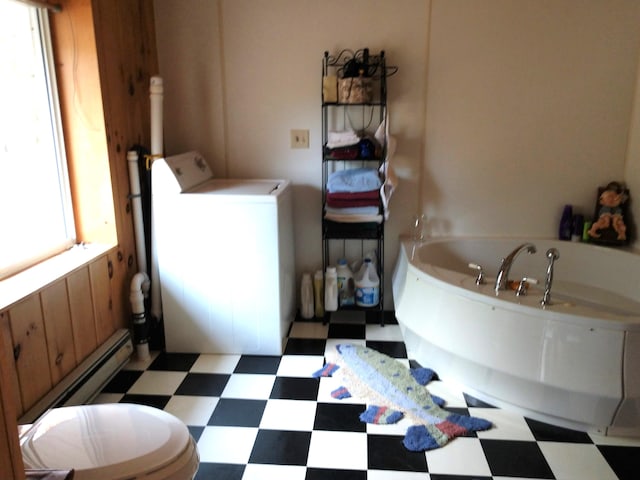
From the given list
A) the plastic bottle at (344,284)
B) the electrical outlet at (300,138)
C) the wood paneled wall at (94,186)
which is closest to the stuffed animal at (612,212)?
the plastic bottle at (344,284)

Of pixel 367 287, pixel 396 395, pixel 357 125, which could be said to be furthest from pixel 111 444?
pixel 357 125

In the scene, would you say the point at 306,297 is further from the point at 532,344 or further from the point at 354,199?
the point at 532,344

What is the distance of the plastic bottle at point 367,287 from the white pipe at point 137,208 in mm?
A: 1218

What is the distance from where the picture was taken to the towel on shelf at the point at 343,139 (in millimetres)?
2830

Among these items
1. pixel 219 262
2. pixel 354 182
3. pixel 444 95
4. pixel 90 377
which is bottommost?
pixel 90 377

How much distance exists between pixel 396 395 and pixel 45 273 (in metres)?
1.58

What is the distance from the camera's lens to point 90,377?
2221 millimetres

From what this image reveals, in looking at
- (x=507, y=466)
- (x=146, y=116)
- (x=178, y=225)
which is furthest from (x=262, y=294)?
(x=507, y=466)

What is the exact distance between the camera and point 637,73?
9.21ft

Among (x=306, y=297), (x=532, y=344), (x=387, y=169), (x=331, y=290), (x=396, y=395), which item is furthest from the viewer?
(x=306, y=297)

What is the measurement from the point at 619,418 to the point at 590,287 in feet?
A: 3.63

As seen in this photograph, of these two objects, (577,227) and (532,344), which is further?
(577,227)

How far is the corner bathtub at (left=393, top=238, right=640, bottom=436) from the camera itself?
1.92 m

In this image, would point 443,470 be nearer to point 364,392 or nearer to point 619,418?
point 364,392
